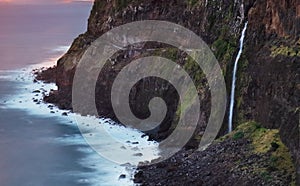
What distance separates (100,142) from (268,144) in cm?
1470

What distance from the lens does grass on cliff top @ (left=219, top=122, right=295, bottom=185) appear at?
2998cm

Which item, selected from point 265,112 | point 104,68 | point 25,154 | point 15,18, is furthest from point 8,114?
point 15,18

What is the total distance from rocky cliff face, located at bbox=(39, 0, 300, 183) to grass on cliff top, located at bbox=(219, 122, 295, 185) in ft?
1.52

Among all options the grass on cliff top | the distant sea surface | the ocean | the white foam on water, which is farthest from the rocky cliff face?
the distant sea surface

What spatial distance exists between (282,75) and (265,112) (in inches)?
101

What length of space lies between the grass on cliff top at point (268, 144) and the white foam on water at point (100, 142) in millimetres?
6227

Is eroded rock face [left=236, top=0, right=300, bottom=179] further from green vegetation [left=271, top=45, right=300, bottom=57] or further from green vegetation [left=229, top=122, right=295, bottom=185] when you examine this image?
green vegetation [left=229, top=122, right=295, bottom=185]

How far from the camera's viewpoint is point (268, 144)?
3192 centimetres

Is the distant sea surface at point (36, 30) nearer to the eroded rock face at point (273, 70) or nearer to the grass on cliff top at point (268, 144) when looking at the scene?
the eroded rock face at point (273, 70)

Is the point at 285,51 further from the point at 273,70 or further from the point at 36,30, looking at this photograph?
the point at 36,30

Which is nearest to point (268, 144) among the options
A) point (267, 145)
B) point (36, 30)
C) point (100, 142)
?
point (267, 145)

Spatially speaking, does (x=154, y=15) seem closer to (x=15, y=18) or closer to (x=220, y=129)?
(x=220, y=129)

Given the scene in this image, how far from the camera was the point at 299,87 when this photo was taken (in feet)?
104

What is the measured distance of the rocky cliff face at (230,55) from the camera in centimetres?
3353
